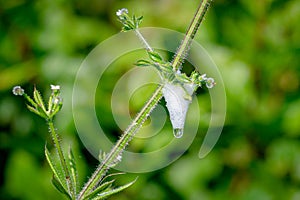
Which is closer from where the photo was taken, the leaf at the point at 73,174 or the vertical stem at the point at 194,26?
the vertical stem at the point at 194,26

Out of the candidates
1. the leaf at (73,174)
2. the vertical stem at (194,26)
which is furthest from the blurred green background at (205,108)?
the vertical stem at (194,26)

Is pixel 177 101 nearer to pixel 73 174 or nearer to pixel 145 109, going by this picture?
pixel 145 109

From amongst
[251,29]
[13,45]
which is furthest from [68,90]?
[251,29]

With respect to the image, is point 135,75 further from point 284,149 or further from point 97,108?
point 284,149

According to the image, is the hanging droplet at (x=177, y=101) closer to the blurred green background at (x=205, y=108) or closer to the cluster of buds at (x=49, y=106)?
the cluster of buds at (x=49, y=106)

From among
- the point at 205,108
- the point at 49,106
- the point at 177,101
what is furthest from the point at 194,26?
the point at 205,108

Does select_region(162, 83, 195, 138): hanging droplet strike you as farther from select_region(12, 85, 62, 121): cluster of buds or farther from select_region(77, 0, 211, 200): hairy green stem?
select_region(12, 85, 62, 121): cluster of buds
